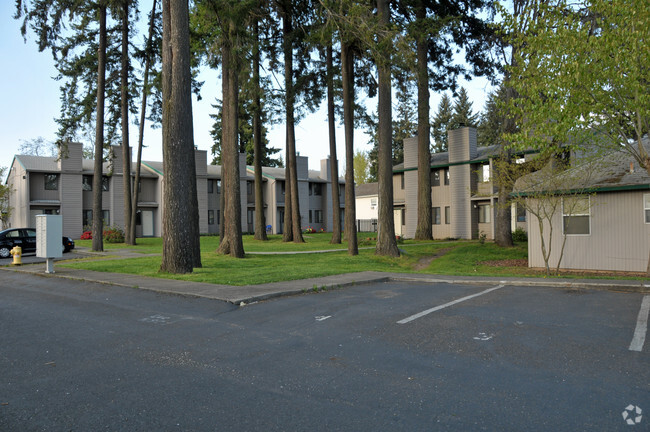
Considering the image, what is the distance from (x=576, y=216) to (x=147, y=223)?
39.5 metres

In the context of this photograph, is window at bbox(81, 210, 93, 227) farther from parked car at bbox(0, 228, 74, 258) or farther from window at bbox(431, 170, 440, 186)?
window at bbox(431, 170, 440, 186)

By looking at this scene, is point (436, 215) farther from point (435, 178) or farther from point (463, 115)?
point (463, 115)

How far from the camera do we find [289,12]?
2859 centimetres

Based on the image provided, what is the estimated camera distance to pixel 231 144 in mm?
21156

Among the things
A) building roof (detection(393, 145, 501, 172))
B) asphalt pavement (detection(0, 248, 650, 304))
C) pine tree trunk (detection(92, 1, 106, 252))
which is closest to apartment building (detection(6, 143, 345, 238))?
pine tree trunk (detection(92, 1, 106, 252))

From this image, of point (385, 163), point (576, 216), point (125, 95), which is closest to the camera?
point (576, 216)

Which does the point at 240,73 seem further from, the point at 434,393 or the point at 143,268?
the point at 434,393

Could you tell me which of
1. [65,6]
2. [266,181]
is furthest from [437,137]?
[65,6]

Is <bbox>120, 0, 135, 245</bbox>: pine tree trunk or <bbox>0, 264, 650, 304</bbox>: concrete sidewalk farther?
<bbox>120, 0, 135, 245</bbox>: pine tree trunk

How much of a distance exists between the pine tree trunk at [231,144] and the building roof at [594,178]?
37.6ft

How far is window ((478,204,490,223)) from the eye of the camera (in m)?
34.8

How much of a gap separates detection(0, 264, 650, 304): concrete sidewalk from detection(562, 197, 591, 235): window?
18.3ft

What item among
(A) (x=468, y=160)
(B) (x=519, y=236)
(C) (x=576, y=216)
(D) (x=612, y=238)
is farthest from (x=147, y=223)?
(D) (x=612, y=238)

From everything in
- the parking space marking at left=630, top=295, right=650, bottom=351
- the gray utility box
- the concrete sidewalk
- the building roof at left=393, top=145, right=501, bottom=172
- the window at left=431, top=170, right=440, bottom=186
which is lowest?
the parking space marking at left=630, top=295, right=650, bottom=351
